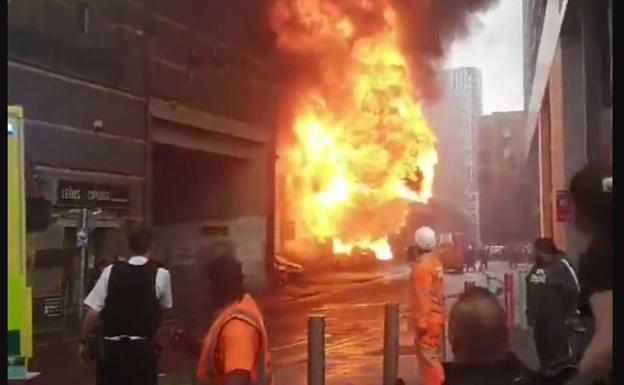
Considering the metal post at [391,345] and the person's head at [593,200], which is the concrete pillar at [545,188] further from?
the metal post at [391,345]

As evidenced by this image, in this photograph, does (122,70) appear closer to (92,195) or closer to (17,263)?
(92,195)

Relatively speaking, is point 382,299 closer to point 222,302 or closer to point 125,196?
point 222,302

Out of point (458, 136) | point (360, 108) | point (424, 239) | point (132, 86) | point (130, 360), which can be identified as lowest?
point (130, 360)

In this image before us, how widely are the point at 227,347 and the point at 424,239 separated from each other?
1.01 metres

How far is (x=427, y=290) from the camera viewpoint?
4496 millimetres

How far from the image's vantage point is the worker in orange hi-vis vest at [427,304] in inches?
174

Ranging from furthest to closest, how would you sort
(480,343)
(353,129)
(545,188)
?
(353,129) → (545,188) → (480,343)

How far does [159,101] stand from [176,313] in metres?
0.98

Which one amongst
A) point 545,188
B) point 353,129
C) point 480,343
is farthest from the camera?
point 353,129

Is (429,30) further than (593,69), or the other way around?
(429,30)

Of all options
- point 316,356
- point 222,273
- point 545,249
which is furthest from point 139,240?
point 545,249

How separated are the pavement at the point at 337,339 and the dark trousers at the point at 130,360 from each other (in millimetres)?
59

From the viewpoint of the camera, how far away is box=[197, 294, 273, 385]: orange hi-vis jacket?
4.44 m
